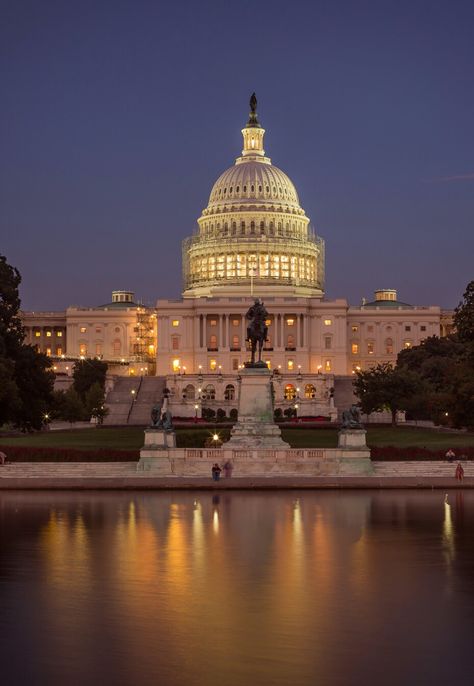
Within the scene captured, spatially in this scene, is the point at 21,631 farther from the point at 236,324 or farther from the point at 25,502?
the point at 236,324

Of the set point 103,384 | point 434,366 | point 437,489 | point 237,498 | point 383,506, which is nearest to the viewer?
point 383,506

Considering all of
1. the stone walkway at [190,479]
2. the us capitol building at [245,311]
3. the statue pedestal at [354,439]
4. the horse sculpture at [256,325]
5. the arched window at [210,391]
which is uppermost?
the us capitol building at [245,311]

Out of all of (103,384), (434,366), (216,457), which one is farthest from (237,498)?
(103,384)

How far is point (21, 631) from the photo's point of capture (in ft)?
74.6

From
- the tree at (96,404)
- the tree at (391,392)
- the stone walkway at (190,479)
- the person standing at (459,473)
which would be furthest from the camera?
the tree at (96,404)

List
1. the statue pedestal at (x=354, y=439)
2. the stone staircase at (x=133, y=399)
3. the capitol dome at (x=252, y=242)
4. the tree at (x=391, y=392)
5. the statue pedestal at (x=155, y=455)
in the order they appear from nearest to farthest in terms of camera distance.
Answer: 1. the statue pedestal at (x=155, y=455)
2. the statue pedestal at (x=354, y=439)
3. the tree at (x=391, y=392)
4. the stone staircase at (x=133, y=399)
5. the capitol dome at (x=252, y=242)

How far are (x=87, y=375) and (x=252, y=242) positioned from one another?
58498 mm

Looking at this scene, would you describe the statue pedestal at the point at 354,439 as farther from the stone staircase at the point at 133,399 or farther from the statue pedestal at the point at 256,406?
the stone staircase at the point at 133,399

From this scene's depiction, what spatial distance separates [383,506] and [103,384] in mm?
98164

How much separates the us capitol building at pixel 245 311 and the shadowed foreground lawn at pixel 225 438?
235 feet

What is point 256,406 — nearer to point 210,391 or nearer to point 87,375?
point 87,375

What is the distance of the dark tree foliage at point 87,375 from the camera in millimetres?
133750

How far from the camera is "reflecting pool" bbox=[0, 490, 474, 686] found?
20.3 metres

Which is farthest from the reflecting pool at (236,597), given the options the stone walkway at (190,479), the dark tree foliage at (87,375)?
the dark tree foliage at (87,375)
